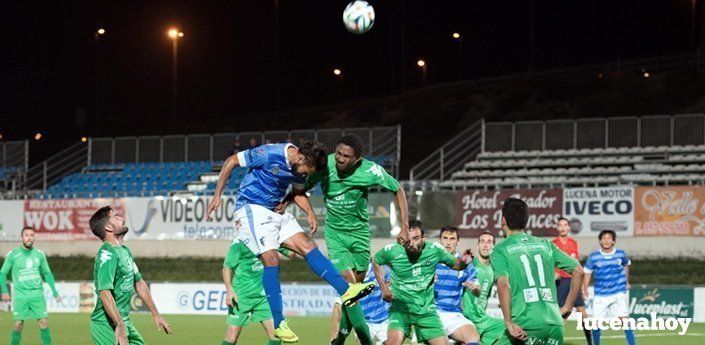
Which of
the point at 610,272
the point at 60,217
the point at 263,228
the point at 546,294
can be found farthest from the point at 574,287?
the point at 60,217

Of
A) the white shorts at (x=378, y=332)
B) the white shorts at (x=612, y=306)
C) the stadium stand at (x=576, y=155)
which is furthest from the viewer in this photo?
the stadium stand at (x=576, y=155)

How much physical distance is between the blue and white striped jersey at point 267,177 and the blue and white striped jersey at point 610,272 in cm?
908

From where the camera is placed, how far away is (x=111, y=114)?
71062 mm

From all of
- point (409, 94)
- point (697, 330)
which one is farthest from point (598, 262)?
point (409, 94)

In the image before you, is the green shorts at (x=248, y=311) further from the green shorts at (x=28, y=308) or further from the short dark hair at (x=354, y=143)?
the green shorts at (x=28, y=308)

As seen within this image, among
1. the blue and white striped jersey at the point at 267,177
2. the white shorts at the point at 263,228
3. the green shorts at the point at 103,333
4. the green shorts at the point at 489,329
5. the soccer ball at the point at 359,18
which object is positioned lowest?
the green shorts at the point at 489,329

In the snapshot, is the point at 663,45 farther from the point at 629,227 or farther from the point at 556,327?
the point at 556,327

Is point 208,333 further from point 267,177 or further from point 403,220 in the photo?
point 403,220

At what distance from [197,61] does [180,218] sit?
36.3m

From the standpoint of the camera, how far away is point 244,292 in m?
15.2

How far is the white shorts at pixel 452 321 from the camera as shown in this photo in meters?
15.0

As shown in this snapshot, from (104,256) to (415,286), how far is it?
4.31 meters

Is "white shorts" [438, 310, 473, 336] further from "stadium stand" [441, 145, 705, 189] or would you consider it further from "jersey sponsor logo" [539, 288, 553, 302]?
"stadium stand" [441, 145, 705, 189]

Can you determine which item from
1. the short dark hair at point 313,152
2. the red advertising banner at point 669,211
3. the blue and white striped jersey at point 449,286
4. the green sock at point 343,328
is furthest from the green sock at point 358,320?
the red advertising banner at point 669,211
